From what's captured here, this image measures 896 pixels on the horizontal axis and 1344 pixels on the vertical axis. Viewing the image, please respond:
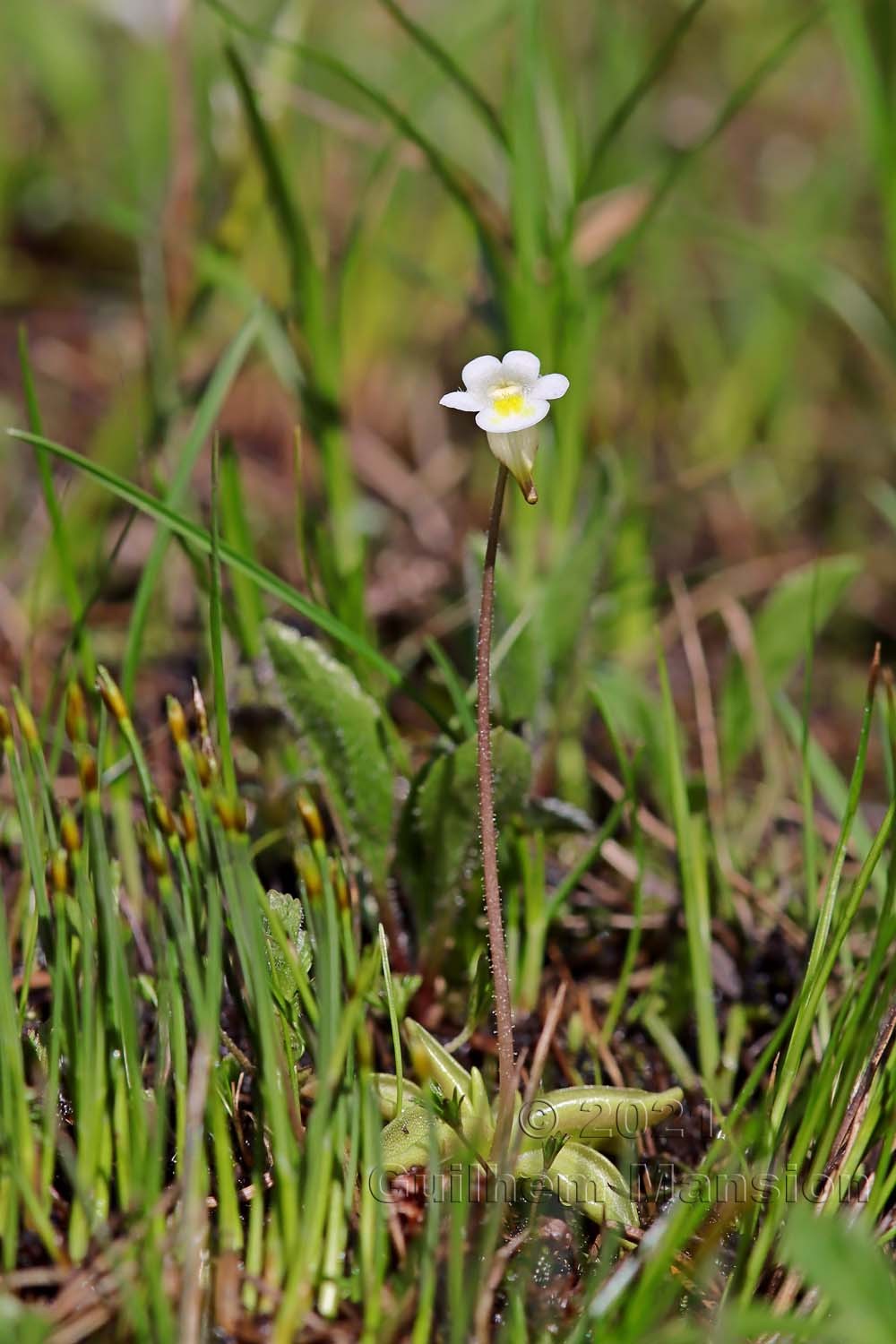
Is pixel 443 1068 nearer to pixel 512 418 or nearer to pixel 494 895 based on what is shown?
pixel 494 895

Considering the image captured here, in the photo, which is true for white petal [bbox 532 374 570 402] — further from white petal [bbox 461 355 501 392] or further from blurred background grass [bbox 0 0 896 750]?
blurred background grass [bbox 0 0 896 750]

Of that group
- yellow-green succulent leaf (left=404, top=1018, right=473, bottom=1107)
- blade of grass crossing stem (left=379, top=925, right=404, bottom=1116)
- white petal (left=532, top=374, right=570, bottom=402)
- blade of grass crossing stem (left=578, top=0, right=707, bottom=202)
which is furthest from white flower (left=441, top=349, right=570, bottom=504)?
blade of grass crossing stem (left=578, top=0, right=707, bottom=202)

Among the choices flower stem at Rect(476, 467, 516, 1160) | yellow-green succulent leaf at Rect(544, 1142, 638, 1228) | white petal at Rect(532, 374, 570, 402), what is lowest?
yellow-green succulent leaf at Rect(544, 1142, 638, 1228)

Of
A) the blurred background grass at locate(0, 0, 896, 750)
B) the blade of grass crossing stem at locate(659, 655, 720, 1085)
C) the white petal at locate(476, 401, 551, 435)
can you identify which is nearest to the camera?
the white petal at locate(476, 401, 551, 435)

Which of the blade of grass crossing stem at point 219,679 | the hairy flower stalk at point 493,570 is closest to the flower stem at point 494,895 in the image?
the hairy flower stalk at point 493,570

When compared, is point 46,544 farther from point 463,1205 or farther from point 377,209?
point 463,1205

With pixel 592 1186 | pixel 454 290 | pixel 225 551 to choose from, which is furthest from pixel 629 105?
pixel 592 1186

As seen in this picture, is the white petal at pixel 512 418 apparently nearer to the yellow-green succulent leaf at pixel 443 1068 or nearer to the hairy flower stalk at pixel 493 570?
the hairy flower stalk at pixel 493 570
